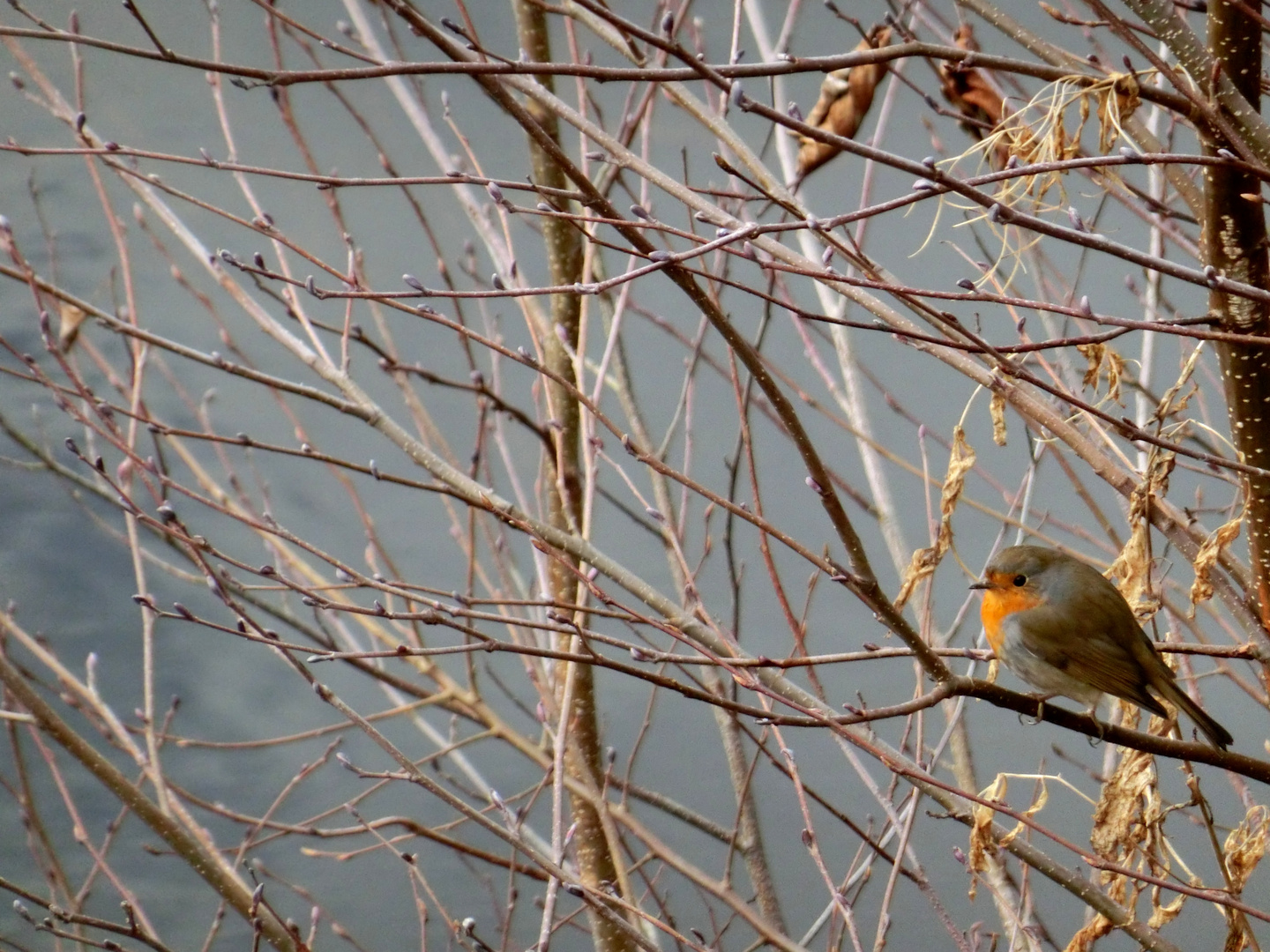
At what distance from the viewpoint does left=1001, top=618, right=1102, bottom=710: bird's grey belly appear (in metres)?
1.34

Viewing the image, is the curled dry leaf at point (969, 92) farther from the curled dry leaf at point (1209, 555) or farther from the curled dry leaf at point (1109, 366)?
the curled dry leaf at point (1209, 555)

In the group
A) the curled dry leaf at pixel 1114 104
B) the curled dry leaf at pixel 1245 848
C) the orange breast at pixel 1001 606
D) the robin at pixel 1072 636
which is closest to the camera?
the curled dry leaf at pixel 1114 104

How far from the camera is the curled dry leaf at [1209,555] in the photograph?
1112mm

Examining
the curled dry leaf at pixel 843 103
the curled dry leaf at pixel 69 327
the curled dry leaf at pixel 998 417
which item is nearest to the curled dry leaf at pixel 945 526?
the curled dry leaf at pixel 998 417

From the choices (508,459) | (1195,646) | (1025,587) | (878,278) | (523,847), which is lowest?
(523,847)

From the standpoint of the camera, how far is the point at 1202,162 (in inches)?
30.6

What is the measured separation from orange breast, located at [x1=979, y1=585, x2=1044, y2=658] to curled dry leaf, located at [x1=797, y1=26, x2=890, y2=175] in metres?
0.57

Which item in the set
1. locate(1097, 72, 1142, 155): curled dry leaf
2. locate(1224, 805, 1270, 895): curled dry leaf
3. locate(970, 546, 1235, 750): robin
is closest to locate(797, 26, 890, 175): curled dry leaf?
locate(1097, 72, 1142, 155): curled dry leaf

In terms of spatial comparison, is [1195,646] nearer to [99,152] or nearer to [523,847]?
[523,847]

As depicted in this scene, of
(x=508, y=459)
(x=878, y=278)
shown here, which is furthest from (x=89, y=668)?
(x=878, y=278)

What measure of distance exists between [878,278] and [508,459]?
0.82 meters

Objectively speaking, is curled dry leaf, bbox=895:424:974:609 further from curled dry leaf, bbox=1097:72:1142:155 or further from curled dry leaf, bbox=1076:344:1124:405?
curled dry leaf, bbox=1097:72:1142:155

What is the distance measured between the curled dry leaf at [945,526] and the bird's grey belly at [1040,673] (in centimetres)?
30

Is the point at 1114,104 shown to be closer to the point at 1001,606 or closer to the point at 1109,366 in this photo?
the point at 1109,366
